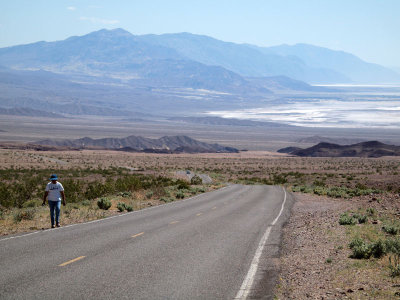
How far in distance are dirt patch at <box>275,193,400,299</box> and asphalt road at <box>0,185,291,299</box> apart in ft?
1.40

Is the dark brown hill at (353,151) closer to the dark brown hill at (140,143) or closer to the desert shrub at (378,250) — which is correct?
the dark brown hill at (140,143)

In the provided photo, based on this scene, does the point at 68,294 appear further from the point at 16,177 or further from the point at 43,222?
the point at 16,177

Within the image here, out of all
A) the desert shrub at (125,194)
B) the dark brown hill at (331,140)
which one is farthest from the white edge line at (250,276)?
the dark brown hill at (331,140)

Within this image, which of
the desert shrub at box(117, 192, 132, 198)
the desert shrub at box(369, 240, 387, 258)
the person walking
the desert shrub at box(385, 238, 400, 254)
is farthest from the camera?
the desert shrub at box(117, 192, 132, 198)

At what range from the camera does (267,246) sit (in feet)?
43.0

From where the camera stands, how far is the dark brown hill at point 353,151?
98812 mm

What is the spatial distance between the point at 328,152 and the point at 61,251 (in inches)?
3851

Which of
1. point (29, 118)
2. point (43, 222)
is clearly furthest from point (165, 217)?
point (29, 118)

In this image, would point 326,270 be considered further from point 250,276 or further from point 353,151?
point 353,151

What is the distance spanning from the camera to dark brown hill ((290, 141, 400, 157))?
98.8 m

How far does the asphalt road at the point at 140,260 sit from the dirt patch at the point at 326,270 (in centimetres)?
43

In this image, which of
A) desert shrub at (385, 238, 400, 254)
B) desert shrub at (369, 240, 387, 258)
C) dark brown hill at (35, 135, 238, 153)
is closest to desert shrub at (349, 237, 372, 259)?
desert shrub at (369, 240, 387, 258)

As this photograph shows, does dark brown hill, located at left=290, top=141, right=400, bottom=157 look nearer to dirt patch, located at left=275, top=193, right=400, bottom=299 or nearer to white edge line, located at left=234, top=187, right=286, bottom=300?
dirt patch, located at left=275, top=193, right=400, bottom=299

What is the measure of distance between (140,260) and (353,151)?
97.9m
